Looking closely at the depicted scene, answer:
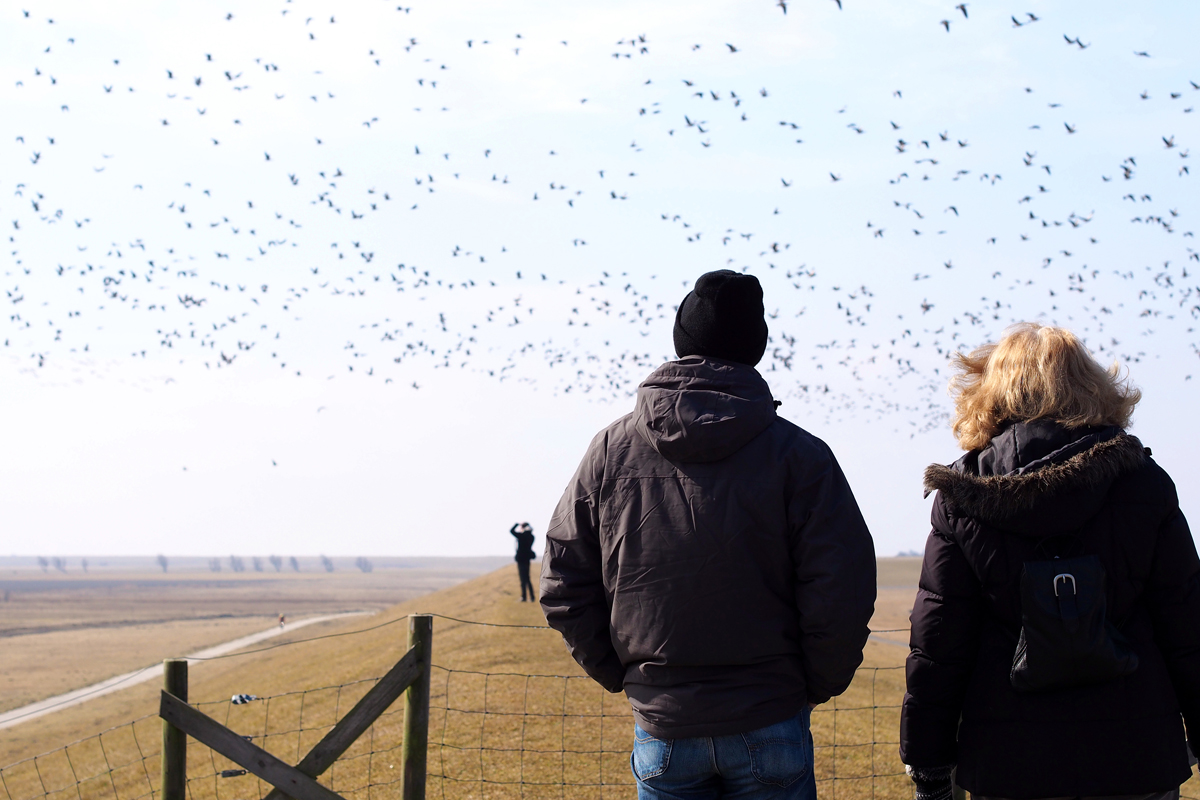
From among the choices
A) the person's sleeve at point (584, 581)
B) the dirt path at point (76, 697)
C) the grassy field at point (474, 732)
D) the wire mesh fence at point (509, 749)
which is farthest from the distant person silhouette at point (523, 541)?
the person's sleeve at point (584, 581)

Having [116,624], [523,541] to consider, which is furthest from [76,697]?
[116,624]

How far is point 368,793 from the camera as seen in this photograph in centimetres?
934

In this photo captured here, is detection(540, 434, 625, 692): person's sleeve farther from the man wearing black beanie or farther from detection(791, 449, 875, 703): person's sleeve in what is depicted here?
detection(791, 449, 875, 703): person's sleeve

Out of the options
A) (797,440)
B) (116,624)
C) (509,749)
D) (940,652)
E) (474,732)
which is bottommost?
(116,624)

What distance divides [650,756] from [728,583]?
0.58 m

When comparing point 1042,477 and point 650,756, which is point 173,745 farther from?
point 1042,477

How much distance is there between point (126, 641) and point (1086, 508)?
7364cm

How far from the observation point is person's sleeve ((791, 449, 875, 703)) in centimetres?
298

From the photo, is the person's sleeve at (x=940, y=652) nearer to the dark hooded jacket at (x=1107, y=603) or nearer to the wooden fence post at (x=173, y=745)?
the dark hooded jacket at (x=1107, y=603)

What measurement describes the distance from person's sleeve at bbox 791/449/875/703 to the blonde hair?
0.58m

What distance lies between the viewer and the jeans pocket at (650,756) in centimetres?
304

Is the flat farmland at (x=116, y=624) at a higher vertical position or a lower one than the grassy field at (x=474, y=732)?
lower

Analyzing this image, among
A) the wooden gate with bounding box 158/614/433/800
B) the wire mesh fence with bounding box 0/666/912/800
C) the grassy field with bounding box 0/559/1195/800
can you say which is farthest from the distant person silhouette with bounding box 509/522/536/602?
the wooden gate with bounding box 158/614/433/800

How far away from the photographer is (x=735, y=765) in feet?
9.77
